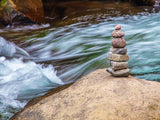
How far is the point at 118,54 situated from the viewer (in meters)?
3.39

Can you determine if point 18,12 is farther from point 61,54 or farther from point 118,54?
point 118,54

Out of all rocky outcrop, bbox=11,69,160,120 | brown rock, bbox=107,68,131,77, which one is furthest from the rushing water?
brown rock, bbox=107,68,131,77

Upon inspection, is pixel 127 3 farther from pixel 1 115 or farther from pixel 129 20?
pixel 1 115

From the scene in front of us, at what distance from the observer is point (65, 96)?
323 centimetres

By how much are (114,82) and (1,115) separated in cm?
209

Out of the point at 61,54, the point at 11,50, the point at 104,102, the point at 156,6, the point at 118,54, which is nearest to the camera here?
the point at 104,102

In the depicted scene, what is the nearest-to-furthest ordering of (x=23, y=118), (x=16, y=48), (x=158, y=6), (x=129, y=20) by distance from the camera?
(x=23, y=118), (x=16, y=48), (x=129, y=20), (x=158, y=6)

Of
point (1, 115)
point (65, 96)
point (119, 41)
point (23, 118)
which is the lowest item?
point (1, 115)

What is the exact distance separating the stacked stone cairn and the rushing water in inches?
59.5

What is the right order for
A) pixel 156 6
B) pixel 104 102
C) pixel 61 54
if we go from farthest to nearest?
1. pixel 156 6
2. pixel 61 54
3. pixel 104 102

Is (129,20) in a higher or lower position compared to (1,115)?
higher

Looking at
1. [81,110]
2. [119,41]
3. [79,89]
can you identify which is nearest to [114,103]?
[81,110]

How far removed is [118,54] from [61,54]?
338 centimetres

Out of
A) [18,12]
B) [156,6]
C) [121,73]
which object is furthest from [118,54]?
[156,6]
